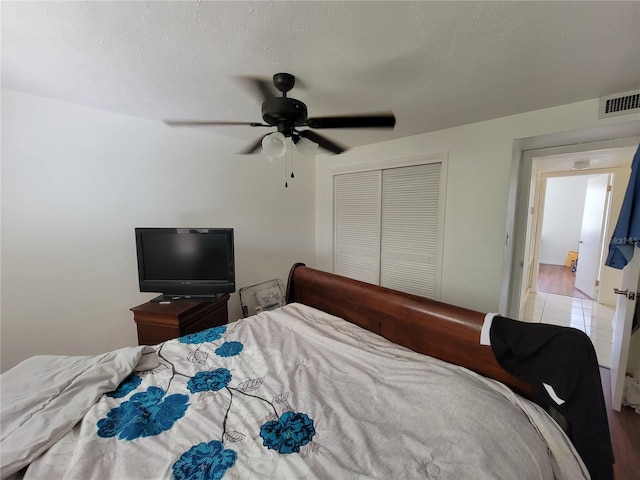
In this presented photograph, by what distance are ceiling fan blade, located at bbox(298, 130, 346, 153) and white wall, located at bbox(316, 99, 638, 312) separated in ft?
4.24

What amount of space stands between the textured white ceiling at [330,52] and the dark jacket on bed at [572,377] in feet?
4.28

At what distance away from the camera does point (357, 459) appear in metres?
0.79

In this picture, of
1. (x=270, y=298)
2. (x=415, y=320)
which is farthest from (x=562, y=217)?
(x=270, y=298)

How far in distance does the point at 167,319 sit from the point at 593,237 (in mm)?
5822

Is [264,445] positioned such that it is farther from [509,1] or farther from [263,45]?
[509,1]

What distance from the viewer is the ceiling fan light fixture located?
1.35 m

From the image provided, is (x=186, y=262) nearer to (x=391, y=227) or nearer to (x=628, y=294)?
(x=391, y=227)

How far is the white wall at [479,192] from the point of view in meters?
1.99

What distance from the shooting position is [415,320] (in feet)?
4.55

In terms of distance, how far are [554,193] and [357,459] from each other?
7.90 m

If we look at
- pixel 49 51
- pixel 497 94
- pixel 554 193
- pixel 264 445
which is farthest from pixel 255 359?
pixel 554 193

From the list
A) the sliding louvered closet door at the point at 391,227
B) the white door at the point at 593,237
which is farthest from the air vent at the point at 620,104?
the white door at the point at 593,237

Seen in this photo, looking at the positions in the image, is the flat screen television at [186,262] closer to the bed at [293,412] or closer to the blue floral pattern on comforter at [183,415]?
the bed at [293,412]

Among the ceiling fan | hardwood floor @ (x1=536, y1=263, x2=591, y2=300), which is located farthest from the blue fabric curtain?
hardwood floor @ (x1=536, y1=263, x2=591, y2=300)
